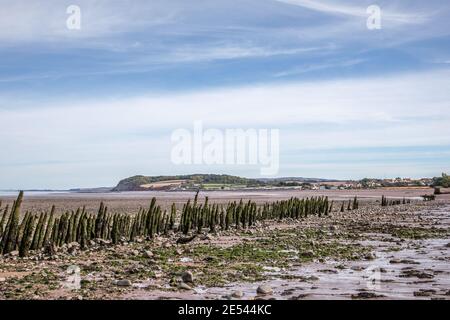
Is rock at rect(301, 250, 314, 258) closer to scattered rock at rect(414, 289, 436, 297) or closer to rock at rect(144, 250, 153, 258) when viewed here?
rock at rect(144, 250, 153, 258)

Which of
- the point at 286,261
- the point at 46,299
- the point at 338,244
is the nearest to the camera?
the point at 46,299

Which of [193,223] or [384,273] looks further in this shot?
[193,223]

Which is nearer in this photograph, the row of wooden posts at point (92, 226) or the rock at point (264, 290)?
the rock at point (264, 290)

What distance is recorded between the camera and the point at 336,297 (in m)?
12.7

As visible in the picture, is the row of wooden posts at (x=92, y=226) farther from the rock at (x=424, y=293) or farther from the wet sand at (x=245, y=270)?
the rock at (x=424, y=293)

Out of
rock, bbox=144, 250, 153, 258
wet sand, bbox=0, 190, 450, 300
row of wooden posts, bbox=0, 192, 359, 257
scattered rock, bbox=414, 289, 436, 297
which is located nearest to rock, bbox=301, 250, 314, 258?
wet sand, bbox=0, 190, 450, 300

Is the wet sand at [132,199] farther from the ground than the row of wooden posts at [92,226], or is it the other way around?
the row of wooden posts at [92,226]

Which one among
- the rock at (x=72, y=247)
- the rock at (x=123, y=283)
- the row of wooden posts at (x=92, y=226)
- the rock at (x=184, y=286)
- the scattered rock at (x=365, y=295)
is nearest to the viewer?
the scattered rock at (x=365, y=295)

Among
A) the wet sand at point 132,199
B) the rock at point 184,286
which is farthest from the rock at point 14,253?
the wet sand at point 132,199

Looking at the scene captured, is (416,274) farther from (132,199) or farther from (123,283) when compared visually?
(132,199)

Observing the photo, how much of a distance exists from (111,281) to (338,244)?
12.2 m

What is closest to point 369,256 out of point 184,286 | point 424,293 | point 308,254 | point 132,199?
point 308,254
